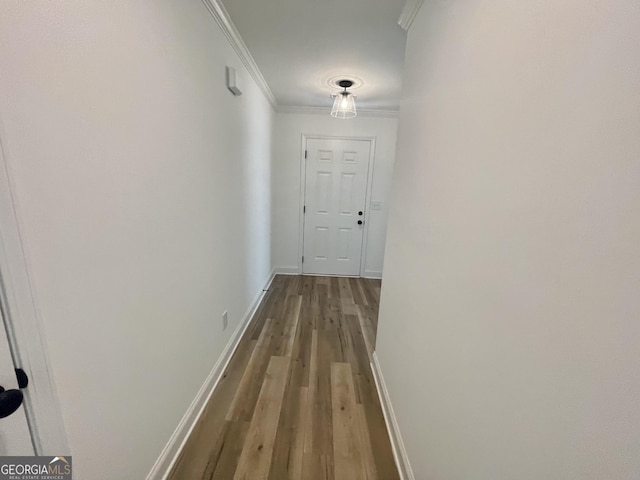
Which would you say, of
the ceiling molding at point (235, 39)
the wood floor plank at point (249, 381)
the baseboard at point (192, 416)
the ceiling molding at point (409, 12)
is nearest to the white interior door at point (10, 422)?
the baseboard at point (192, 416)

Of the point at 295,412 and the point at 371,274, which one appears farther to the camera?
the point at 371,274

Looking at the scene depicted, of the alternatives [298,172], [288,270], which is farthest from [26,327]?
[288,270]

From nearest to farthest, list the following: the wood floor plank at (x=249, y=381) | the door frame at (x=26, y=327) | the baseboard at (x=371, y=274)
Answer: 1. the door frame at (x=26, y=327)
2. the wood floor plank at (x=249, y=381)
3. the baseboard at (x=371, y=274)

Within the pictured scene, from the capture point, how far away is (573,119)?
1.69 ft

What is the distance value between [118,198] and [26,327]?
459 millimetres

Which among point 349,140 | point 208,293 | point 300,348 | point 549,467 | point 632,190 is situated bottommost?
point 300,348

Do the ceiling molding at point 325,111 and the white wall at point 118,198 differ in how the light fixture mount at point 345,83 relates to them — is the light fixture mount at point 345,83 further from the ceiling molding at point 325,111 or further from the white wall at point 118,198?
the white wall at point 118,198

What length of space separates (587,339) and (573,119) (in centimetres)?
40

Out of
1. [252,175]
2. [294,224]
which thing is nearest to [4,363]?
[252,175]

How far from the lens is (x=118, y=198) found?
949 mm

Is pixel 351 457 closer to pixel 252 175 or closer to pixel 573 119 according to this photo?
pixel 573 119

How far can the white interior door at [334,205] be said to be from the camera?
12.9 feet

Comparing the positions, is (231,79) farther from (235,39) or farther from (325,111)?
(325,111)

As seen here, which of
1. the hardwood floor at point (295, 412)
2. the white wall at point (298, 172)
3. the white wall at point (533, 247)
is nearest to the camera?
the white wall at point (533, 247)
